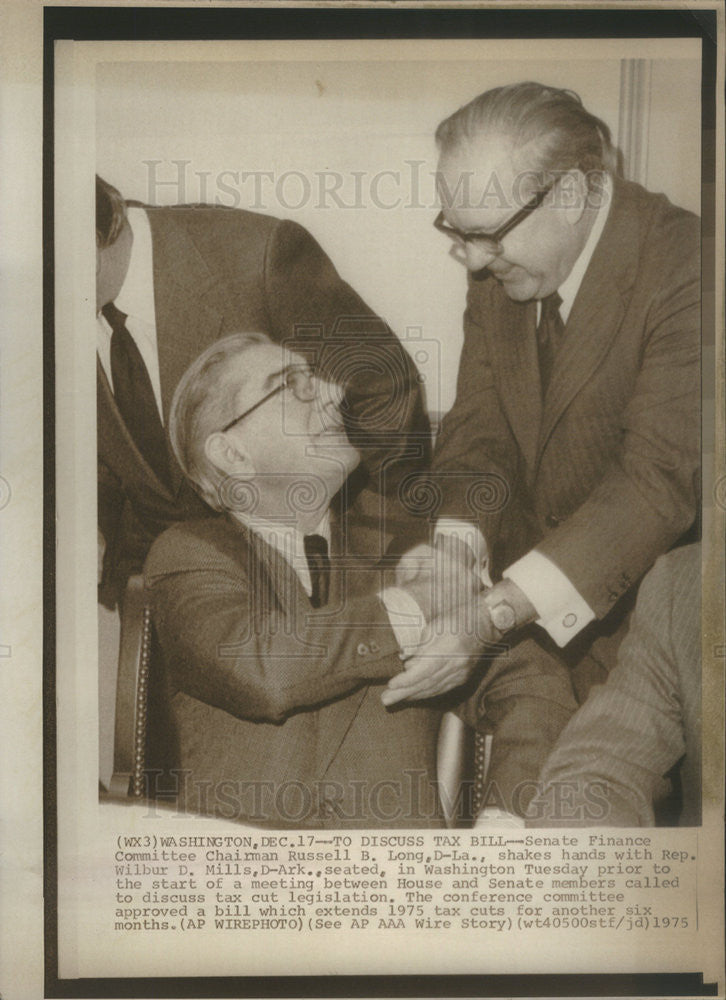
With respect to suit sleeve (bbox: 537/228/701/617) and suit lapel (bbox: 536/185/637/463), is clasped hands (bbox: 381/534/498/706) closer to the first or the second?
suit sleeve (bbox: 537/228/701/617)

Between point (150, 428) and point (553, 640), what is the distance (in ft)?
2.79

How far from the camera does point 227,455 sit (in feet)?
5.04

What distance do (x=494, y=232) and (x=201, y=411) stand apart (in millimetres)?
642

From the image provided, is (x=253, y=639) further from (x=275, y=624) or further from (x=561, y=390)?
(x=561, y=390)

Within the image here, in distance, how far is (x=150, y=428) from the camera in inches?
60.6

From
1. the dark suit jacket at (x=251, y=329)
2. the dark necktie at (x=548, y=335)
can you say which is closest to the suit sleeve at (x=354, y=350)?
the dark suit jacket at (x=251, y=329)

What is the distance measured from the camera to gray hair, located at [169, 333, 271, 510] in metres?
1.53

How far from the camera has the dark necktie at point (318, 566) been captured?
1.53m

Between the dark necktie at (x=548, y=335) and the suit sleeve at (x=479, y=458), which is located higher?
the dark necktie at (x=548, y=335)

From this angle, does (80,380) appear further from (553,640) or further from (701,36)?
(701,36)

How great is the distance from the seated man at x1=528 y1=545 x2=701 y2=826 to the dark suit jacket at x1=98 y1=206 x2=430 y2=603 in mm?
501

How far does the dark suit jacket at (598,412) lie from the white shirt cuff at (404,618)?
0.17m

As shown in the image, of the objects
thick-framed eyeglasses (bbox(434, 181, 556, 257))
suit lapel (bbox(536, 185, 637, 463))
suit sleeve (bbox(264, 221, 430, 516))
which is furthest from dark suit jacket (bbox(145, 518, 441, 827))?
thick-framed eyeglasses (bbox(434, 181, 556, 257))

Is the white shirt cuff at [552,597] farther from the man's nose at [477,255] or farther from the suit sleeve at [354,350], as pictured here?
the man's nose at [477,255]
